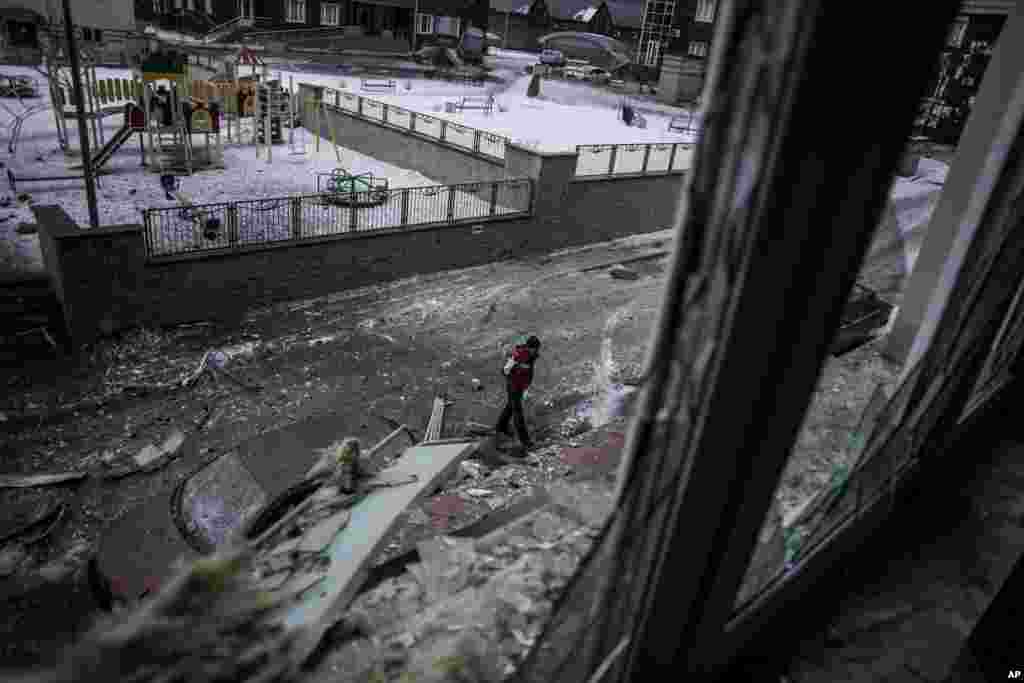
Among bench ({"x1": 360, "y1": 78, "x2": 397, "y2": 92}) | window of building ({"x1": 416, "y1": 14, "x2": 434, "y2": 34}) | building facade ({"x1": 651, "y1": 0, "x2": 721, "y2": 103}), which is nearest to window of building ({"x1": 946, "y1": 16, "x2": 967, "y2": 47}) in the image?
bench ({"x1": 360, "y1": 78, "x2": 397, "y2": 92})

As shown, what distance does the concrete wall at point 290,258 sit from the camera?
1013 cm

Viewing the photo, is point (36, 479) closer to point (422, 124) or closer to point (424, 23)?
point (422, 124)

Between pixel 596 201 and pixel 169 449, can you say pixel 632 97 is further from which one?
pixel 169 449

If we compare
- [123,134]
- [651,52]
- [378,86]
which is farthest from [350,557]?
[651,52]

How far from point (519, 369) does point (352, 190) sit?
283 inches

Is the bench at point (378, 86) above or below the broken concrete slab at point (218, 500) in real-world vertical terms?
above

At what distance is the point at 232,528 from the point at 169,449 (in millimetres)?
2414

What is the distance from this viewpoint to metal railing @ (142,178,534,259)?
37.4 ft

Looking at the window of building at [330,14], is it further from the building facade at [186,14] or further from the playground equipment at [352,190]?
the playground equipment at [352,190]

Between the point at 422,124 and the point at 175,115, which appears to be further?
the point at 422,124

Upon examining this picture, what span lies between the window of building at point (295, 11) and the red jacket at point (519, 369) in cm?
4372

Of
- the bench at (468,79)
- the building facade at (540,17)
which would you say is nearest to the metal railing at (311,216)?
the bench at (468,79)

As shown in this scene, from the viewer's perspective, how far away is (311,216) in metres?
14.2

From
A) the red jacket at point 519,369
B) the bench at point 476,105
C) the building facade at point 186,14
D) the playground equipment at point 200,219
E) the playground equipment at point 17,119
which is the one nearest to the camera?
the red jacket at point 519,369
